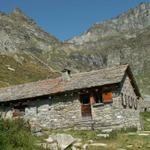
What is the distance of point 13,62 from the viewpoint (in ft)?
402

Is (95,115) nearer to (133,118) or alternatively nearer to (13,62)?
(133,118)

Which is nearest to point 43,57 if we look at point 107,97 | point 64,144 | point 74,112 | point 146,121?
point 146,121

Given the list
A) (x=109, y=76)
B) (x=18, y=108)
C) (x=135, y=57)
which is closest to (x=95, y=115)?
(x=109, y=76)

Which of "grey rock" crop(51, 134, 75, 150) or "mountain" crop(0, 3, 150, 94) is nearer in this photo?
"grey rock" crop(51, 134, 75, 150)

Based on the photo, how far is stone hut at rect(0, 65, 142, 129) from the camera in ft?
103

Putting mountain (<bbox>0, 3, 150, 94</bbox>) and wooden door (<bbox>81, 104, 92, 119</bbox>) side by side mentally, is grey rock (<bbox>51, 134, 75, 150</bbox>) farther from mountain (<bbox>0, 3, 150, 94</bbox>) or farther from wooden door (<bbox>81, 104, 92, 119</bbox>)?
mountain (<bbox>0, 3, 150, 94</bbox>)

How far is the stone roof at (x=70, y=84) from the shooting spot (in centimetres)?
3228

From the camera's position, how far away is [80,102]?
32562 millimetres

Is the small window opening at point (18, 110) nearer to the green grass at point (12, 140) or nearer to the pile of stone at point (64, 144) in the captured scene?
the pile of stone at point (64, 144)

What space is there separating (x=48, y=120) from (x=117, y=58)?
15569 centimetres

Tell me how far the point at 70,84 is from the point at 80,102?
2444 millimetres

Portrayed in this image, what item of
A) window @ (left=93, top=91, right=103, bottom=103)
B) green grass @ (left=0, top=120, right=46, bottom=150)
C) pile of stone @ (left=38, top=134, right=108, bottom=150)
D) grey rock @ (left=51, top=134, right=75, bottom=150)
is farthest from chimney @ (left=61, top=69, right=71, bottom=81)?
green grass @ (left=0, top=120, right=46, bottom=150)

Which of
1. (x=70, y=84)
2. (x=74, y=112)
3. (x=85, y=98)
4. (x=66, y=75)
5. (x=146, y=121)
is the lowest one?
(x=146, y=121)

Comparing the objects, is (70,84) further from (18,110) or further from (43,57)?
(43,57)
